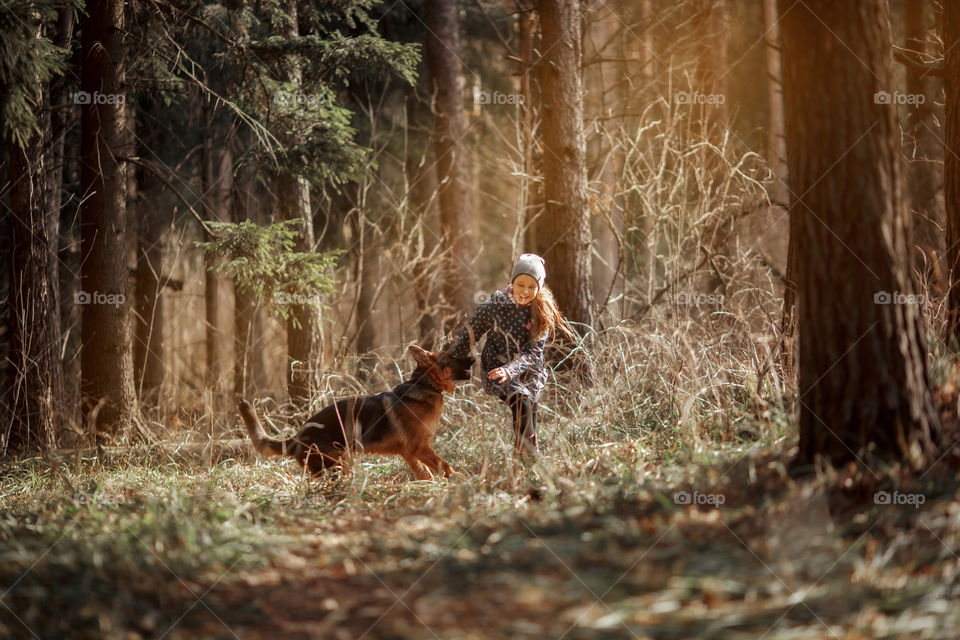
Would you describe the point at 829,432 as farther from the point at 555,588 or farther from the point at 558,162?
the point at 558,162

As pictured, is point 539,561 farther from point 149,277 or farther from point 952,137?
point 149,277

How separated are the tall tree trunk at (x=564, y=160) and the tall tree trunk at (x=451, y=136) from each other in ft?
15.2

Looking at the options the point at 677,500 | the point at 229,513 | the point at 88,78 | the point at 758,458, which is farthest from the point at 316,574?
the point at 88,78

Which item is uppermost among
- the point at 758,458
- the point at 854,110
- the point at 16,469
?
the point at 854,110

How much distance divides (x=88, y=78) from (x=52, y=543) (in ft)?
20.5

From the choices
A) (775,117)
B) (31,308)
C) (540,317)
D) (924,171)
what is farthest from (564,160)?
(924,171)

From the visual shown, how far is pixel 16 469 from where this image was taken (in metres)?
7.47

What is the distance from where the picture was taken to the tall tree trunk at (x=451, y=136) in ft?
43.6

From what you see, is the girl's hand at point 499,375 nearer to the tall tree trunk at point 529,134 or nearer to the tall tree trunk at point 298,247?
the tall tree trunk at point 529,134

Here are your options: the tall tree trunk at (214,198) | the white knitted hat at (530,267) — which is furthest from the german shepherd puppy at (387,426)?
the tall tree trunk at (214,198)
